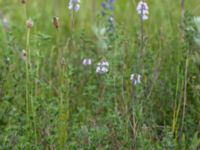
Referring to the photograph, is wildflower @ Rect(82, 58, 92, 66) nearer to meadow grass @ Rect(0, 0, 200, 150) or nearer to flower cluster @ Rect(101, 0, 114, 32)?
meadow grass @ Rect(0, 0, 200, 150)

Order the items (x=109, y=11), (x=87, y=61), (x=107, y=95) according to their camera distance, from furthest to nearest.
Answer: (x=109, y=11) → (x=87, y=61) → (x=107, y=95)

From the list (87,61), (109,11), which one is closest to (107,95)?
(87,61)

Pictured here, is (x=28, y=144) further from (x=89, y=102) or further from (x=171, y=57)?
(x=171, y=57)

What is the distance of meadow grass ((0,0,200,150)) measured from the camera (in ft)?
9.20

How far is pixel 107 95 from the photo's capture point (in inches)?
128

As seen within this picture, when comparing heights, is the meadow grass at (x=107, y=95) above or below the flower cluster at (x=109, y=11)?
below

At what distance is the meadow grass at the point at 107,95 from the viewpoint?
280cm

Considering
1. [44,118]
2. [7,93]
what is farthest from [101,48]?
[44,118]

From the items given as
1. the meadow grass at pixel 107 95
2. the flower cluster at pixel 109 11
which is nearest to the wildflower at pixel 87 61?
the meadow grass at pixel 107 95

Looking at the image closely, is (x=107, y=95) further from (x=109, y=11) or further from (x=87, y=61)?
(x=109, y=11)

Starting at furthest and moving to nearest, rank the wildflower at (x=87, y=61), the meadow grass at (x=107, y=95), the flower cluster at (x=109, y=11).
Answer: the flower cluster at (x=109, y=11) → the wildflower at (x=87, y=61) → the meadow grass at (x=107, y=95)

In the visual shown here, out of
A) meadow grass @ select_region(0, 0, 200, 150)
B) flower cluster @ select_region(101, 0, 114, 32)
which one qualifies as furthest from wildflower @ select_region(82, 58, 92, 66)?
flower cluster @ select_region(101, 0, 114, 32)

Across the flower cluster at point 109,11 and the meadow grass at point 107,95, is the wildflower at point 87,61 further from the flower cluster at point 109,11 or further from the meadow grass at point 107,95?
the flower cluster at point 109,11

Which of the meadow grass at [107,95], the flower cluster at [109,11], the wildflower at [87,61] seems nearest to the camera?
the meadow grass at [107,95]
